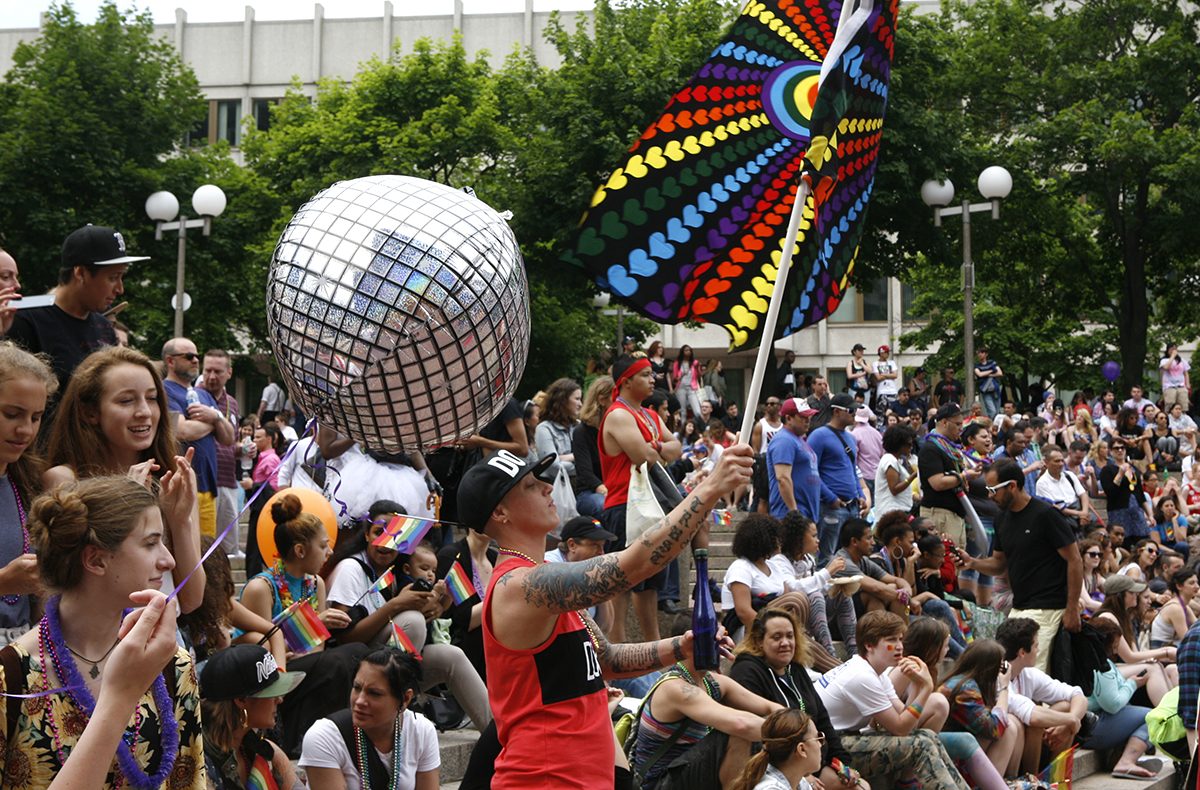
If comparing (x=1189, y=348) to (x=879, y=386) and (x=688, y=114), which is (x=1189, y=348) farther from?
(x=688, y=114)

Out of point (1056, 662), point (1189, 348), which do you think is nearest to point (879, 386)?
point (1056, 662)

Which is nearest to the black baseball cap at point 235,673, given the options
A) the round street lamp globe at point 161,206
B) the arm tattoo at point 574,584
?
the arm tattoo at point 574,584

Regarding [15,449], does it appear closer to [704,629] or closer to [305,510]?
[704,629]

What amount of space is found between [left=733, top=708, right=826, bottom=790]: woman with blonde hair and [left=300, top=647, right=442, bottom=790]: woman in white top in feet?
4.92

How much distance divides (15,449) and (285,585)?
3524 mm

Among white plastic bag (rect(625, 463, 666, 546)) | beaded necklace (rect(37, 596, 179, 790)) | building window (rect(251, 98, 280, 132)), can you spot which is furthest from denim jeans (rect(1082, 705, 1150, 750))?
building window (rect(251, 98, 280, 132))

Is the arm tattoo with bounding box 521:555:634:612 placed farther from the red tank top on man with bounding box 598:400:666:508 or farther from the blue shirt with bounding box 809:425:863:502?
the blue shirt with bounding box 809:425:863:502

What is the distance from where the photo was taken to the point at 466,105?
4003 centimetres

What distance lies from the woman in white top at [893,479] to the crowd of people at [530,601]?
0.05 meters

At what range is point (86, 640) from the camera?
3.07 m

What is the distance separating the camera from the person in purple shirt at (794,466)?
39.5 feet

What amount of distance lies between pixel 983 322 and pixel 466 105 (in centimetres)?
1522

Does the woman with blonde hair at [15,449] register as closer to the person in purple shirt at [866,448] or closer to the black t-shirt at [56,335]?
the black t-shirt at [56,335]

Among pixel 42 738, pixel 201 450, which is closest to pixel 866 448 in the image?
pixel 201 450
